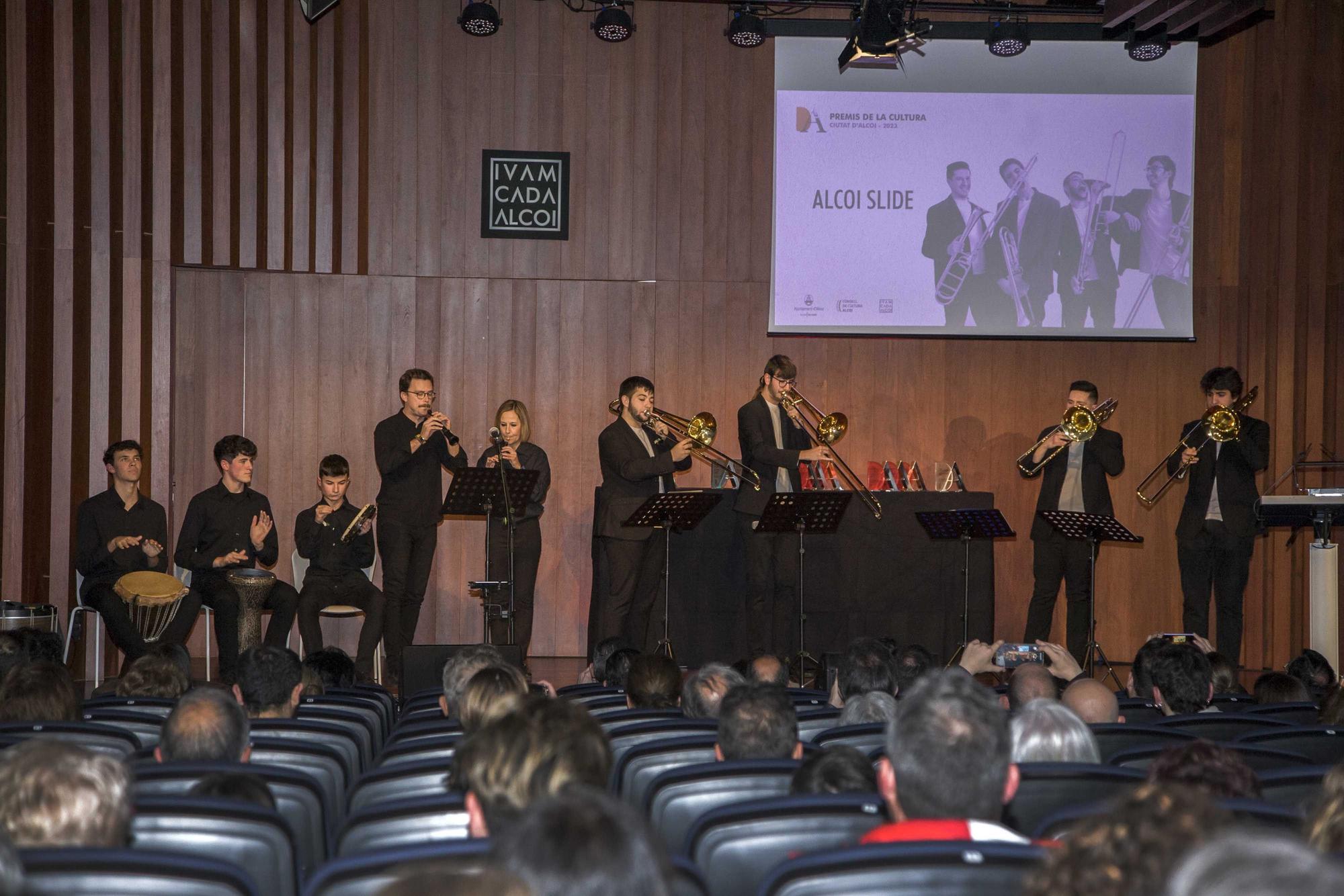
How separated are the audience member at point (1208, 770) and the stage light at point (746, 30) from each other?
7.55 meters

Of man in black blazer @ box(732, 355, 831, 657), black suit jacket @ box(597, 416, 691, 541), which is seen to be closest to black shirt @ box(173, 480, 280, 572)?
black suit jacket @ box(597, 416, 691, 541)

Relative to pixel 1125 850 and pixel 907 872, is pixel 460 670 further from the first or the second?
pixel 1125 850

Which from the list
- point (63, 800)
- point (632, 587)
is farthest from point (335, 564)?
point (63, 800)

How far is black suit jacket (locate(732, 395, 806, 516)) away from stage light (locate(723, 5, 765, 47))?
8.83 feet

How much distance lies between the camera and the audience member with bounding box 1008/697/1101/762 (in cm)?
291

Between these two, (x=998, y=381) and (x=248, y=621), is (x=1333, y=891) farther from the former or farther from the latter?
(x=998, y=381)

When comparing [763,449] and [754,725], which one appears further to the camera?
[763,449]

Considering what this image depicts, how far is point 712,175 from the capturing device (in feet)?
32.5

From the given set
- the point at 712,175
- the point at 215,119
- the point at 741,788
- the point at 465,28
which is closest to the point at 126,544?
the point at 215,119

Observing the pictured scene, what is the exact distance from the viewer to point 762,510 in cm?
832

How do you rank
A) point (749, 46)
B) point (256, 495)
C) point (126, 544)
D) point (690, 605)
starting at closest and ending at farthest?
point (126, 544)
point (256, 495)
point (690, 605)
point (749, 46)

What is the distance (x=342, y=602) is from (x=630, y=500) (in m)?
1.93

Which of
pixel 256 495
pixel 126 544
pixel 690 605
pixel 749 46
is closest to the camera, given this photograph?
pixel 126 544

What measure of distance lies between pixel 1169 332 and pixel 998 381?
1.35 meters
